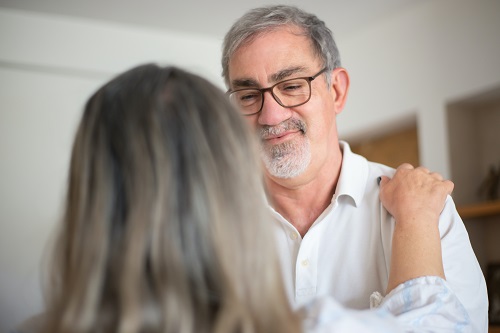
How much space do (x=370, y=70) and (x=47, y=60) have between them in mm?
2281

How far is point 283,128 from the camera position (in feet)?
5.82

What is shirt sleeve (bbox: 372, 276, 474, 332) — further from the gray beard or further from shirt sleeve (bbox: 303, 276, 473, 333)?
the gray beard

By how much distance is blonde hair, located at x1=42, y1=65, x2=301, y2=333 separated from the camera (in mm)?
762

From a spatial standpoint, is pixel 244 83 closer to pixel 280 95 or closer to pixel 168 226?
pixel 280 95

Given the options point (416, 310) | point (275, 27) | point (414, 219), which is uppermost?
point (275, 27)

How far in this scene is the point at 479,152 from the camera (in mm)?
4238

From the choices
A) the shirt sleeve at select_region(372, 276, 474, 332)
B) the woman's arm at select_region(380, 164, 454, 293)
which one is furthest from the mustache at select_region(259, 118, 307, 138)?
the shirt sleeve at select_region(372, 276, 474, 332)

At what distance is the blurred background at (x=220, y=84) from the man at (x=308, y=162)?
7.55 feet

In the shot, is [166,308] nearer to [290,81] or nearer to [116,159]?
[116,159]

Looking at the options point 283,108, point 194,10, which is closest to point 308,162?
point 283,108

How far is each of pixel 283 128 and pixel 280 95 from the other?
0.29 feet

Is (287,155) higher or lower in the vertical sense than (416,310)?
higher

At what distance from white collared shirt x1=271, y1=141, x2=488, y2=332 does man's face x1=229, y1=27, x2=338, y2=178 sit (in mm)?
108

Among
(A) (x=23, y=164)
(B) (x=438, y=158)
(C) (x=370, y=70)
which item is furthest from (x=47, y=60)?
(B) (x=438, y=158)
